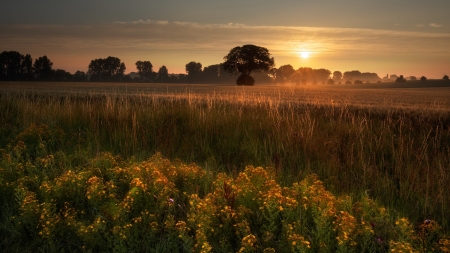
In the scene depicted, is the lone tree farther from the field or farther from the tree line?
Answer: the field

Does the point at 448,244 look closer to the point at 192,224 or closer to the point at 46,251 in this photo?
the point at 192,224

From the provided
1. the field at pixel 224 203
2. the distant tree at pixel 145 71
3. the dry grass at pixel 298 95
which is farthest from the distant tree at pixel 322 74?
the field at pixel 224 203

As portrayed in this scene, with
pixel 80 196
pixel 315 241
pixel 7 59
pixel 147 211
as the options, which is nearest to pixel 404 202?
pixel 315 241

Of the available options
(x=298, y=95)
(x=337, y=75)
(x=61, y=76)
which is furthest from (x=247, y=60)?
(x=337, y=75)

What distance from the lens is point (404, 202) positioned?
16.3 ft

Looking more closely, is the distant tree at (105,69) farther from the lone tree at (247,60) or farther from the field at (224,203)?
the field at (224,203)

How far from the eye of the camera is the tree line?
222ft

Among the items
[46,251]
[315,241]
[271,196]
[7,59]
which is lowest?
[46,251]

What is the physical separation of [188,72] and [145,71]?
15.6 metres

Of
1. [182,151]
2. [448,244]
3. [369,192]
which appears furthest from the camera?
[182,151]

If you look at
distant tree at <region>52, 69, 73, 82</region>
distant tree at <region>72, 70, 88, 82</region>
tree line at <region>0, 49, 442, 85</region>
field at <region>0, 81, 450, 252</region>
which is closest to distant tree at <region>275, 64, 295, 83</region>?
tree line at <region>0, 49, 442, 85</region>

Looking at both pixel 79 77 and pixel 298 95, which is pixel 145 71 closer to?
pixel 79 77

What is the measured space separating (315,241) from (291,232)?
0.32m

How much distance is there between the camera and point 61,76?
84.7m
